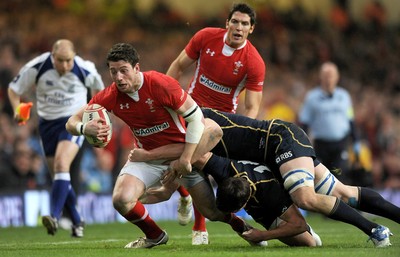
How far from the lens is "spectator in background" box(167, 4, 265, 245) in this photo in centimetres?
1129

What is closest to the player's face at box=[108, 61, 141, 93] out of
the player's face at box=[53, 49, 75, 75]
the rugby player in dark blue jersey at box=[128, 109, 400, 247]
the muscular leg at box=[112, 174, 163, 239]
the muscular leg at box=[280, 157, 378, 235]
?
the rugby player in dark blue jersey at box=[128, 109, 400, 247]

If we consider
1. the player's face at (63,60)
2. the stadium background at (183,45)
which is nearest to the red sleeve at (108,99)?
the player's face at (63,60)

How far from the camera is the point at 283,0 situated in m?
24.8

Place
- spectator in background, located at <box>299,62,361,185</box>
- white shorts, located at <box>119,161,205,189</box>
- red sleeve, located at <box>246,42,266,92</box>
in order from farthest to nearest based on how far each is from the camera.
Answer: spectator in background, located at <box>299,62,361,185</box> → red sleeve, located at <box>246,42,266,92</box> → white shorts, located at <box>119,161,205,189</box>

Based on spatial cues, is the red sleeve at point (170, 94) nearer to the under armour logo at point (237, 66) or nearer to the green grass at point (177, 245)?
the green grass at point (177, 245)

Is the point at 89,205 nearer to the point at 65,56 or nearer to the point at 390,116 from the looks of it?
the point at 65,56

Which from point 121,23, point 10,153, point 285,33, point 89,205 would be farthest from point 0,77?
point 285,33

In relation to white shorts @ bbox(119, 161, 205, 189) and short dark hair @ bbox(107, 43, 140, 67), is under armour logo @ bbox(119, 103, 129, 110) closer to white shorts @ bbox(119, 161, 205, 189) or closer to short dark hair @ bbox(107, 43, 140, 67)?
short dark hair @ bbox(107, 43, 140, 67)

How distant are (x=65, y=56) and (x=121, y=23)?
9.21 m

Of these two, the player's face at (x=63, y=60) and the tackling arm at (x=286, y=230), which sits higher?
the player's face at (x=63, y=60)

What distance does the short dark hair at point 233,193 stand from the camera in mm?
9234

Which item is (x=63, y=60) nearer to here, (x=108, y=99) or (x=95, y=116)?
(x=108, y=99)

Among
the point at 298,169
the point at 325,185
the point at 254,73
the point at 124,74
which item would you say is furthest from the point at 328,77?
the point at 124,74

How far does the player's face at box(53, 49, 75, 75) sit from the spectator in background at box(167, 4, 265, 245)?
5.31 ft
